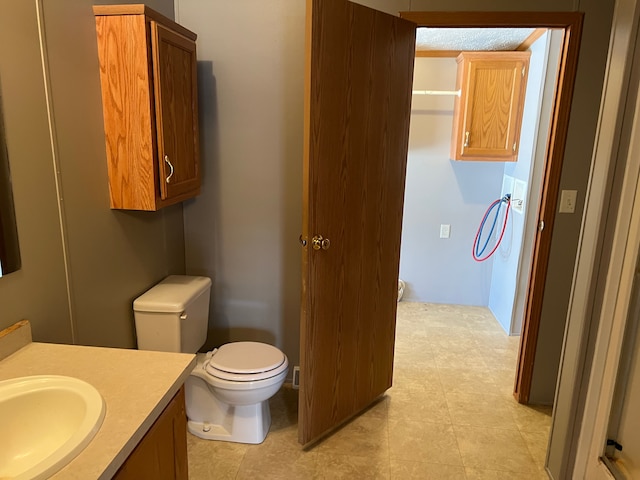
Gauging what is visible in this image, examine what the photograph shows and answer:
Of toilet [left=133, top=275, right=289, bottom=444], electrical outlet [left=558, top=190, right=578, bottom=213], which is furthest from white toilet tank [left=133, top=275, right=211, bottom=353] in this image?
electrical outlet [left=558, top=190, right=578, bottom=213]

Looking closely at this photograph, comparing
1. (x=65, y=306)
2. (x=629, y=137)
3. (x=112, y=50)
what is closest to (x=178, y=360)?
(x=65, y=306)

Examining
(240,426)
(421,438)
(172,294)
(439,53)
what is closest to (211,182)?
(172,294)

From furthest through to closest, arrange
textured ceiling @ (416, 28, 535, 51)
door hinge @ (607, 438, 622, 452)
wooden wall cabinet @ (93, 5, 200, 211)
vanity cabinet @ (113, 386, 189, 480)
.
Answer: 1. textured ceiling @ (416, 28, 535, 51)
2. wooden wall cabinet @ (93, 5, 200, 211)
3. door hinge @ (607, 438, 622, 452)
4. vanity cabinet @ (113, 386, 189, 480)

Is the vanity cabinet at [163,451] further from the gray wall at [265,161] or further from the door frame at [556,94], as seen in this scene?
the door frame at [556,94]

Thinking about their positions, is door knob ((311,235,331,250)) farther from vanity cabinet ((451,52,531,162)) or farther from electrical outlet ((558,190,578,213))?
vanity cabinet ((451,52,531,162))

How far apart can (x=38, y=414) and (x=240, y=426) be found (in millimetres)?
1187

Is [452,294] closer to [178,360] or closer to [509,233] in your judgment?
[509,233]

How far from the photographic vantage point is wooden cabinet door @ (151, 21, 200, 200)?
1783 mm

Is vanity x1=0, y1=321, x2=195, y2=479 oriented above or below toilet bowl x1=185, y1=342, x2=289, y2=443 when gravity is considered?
above

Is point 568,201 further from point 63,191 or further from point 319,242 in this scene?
point 63,191

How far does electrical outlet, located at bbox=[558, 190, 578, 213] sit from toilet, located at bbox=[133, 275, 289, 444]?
1521mm

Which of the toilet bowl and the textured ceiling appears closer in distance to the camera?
the toilet bowl

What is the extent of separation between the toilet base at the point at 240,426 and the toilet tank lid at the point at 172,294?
0.57 meters

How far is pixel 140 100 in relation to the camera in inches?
68.4
